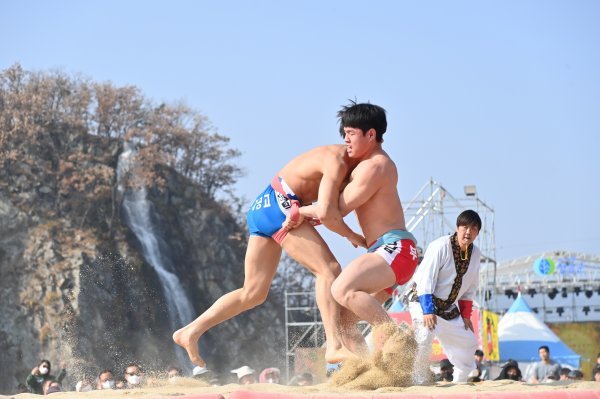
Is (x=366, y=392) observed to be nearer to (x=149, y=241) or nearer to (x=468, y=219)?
(x=468, y=219)

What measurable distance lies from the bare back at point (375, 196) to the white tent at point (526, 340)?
15.5m

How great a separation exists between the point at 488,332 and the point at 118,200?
1638cm

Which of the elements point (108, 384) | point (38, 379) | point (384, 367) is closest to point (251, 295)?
point (384, 367)

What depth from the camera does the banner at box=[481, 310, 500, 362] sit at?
66.2 ft

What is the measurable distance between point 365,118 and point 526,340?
16857mm

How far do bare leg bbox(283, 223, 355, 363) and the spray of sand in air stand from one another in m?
0.34

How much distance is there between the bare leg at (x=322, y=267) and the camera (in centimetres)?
672

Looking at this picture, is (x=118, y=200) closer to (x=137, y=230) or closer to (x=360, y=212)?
(x=137, y=230)

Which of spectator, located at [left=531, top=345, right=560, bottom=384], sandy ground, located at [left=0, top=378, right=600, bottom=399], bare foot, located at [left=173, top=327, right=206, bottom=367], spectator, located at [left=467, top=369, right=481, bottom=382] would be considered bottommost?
spectator, located at [left=531, top=345, right=560, bottom=384]

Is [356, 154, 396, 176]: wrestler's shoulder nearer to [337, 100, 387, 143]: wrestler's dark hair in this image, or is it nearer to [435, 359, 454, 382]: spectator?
[337, 100, 387, 143]: wrestler's dark hair

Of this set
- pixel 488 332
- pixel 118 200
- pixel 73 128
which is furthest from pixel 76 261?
pixel 488 332

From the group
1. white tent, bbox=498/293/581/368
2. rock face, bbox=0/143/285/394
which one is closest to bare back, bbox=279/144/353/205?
white tent, bbox=498/293/581/368

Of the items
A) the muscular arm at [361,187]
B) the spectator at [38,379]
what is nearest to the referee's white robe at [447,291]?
the muscular arm at [361,187]

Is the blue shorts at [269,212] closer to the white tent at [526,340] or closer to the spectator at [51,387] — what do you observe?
the spectator at [51,387]
